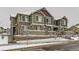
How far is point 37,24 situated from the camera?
253 centimetres

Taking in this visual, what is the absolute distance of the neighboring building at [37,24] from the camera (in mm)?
2506

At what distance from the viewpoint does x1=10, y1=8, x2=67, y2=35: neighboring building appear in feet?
8.22

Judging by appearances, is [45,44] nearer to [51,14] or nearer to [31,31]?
[31,31]

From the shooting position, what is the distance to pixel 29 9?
2.51 m

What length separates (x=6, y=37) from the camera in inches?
98.2
